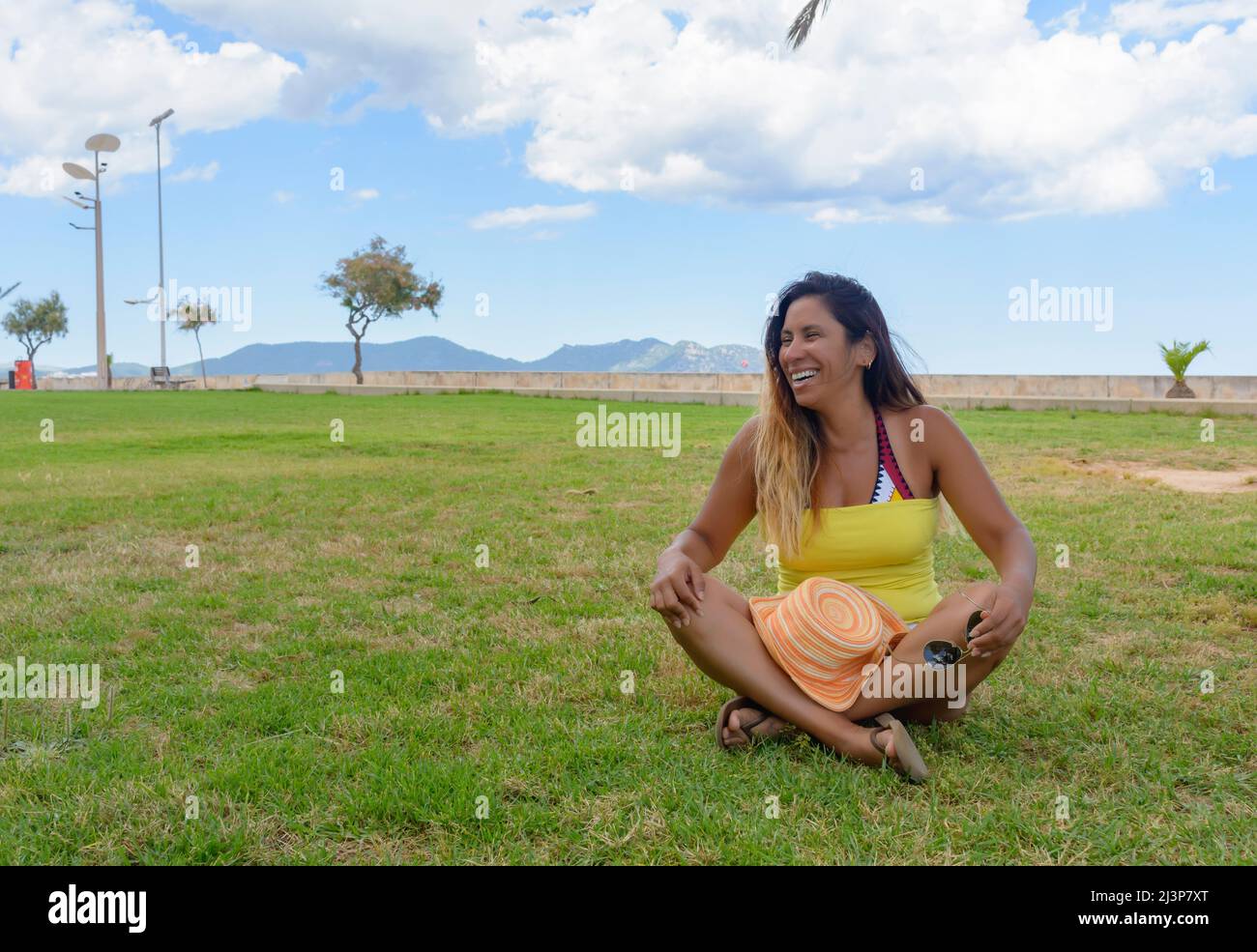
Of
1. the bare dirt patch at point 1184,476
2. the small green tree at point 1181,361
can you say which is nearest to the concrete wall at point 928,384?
the small green tree at point 1181,361

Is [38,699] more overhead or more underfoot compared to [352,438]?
more underfoot

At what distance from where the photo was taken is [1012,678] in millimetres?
4180

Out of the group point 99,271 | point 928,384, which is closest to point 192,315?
point 99,271

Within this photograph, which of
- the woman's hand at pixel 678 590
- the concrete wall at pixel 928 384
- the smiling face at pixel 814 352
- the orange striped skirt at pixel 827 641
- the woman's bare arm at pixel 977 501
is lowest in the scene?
the orange striped skirt at pixel 827 641

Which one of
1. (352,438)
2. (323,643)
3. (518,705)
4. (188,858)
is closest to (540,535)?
(323,643)

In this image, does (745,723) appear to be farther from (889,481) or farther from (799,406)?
(799,406)

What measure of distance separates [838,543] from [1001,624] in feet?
2.13

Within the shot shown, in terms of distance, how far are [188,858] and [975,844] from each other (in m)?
2.06

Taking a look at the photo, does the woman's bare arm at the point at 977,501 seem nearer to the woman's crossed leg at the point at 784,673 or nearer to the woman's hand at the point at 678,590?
the woman's crossed leg at the point at 784,673

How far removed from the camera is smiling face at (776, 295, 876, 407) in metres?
3.48

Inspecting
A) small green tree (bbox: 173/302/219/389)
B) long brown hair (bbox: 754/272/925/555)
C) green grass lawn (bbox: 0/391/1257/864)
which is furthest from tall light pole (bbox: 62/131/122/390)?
long brown hair (bbox: 754/272/925/555)

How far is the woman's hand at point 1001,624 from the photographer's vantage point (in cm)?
307
